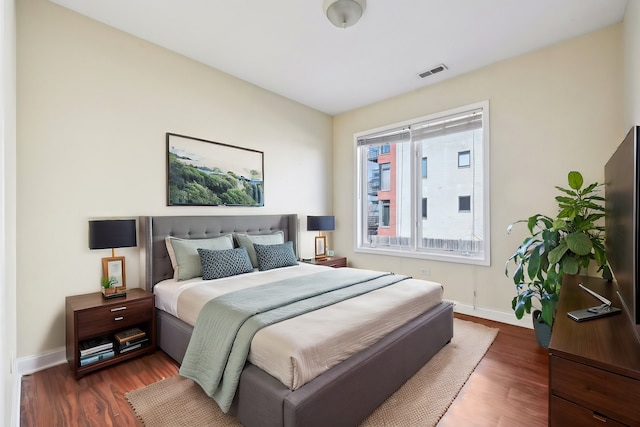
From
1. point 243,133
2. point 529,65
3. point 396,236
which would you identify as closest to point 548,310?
point 396,236

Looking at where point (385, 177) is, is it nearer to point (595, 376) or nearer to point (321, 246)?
point (321, 246)

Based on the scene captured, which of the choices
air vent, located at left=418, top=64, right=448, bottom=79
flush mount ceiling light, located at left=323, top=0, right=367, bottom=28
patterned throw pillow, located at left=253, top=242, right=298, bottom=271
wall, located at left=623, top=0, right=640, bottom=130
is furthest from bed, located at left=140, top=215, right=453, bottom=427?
air vent, located at left=418, top=64, right=448, bottom=79

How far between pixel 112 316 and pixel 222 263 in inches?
36.9

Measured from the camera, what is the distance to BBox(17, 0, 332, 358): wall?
2281mm

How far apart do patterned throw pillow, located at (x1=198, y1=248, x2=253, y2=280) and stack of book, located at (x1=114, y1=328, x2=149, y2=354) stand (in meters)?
0.67

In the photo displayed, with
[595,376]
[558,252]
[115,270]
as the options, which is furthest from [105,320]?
[558,252]

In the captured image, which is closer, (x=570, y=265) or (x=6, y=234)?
(x=6, y=234)

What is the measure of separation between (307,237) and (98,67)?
10.2ft

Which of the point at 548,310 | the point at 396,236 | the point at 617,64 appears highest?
the point at 617,64

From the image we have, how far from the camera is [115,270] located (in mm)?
2645

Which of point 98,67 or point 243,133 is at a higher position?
point 98,67

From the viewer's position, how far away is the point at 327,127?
4926 mm

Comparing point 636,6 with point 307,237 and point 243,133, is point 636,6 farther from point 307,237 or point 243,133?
point 307,237

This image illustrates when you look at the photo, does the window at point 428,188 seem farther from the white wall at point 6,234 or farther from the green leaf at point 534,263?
the white wall at point 6,234
